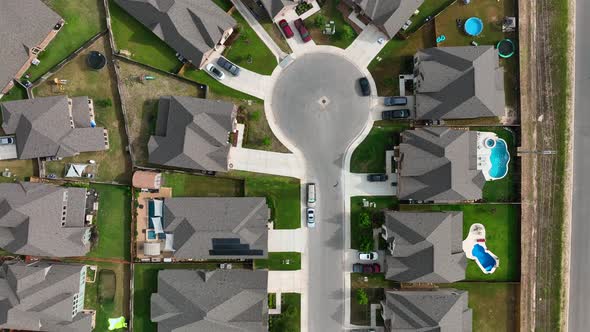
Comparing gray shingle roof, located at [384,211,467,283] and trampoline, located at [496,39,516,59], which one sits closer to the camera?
gray shingle roof, located at [384,211,467,283]

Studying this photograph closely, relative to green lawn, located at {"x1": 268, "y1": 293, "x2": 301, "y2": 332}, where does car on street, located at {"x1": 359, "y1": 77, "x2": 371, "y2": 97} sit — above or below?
above

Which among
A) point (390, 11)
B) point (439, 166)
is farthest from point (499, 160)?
point (390, 11)

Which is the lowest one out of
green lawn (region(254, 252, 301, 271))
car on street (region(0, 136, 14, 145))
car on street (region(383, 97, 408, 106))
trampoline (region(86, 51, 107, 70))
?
green lawn (region(254, 252, 301, 271))

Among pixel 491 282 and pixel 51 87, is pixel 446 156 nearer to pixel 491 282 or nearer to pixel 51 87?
pixel 491 282

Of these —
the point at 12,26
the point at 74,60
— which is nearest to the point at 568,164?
the point at 74,60

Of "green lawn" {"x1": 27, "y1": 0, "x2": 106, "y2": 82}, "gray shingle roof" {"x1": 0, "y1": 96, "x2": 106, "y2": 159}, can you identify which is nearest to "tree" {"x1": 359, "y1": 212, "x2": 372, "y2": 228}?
"gray shingle roof" {"x1": 0, "y1": 96, "x2": 106, "y2": 159}

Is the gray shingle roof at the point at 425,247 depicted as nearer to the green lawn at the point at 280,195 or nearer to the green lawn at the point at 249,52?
the green lawn at the point at 280,195

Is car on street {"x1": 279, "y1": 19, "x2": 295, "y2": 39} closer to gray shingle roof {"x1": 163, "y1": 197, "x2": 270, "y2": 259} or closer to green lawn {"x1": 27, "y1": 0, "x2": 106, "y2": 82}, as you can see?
gray shingle roof {"x1": 163, "y1": 197, "x2": 270, "y2": 259}
